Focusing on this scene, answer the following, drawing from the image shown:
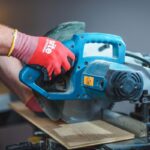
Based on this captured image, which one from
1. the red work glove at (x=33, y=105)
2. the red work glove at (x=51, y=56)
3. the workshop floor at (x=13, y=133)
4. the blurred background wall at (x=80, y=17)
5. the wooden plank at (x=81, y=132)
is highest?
the blurred background wall at (x=80, y=17)

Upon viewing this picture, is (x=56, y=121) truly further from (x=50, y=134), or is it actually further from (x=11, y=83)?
(x=11, y=83)

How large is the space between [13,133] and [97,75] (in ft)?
3.36

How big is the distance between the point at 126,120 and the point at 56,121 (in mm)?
277

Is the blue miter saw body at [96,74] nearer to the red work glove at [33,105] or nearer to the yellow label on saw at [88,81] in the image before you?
the yellow label on saw at [88,81]

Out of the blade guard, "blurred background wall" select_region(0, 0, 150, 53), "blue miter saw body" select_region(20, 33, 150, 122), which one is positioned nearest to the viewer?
"blue miter saw body" select_region(20, 33, 150, 122)

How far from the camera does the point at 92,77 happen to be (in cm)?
101

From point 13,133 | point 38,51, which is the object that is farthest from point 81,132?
point 13,133

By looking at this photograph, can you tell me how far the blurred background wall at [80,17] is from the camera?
1781mm

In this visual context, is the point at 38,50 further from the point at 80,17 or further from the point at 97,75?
the point at 80,17

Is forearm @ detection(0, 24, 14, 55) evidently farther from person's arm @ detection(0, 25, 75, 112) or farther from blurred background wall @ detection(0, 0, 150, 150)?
blurred background wall @ detection(0, 0, 150, 150)

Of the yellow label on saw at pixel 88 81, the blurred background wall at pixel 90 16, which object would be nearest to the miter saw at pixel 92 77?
the yellow label on saw at pixel 88 81

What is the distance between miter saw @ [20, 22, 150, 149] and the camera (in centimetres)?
96

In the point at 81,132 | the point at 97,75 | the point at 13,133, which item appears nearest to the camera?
the point at 97,75

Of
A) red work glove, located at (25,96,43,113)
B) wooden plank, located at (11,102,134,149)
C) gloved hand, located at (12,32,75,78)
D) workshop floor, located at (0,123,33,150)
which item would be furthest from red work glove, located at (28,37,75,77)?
workshop floor, located at (0,123,33,150)
